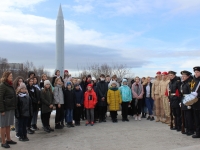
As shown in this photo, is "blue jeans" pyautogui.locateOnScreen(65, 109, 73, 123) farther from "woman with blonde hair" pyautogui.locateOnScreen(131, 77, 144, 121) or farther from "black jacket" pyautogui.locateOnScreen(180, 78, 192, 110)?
"black jacket" pyautogui.locateOnScreen(180, 78, 192, 110)

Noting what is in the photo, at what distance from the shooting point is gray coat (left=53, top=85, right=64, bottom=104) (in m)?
8.51

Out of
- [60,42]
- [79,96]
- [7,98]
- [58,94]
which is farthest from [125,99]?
[60,42]

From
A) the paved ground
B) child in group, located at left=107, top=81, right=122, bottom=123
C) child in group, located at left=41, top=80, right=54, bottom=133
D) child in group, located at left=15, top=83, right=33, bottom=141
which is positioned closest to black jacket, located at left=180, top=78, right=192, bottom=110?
the paved ground

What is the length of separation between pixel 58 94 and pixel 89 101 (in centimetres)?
149

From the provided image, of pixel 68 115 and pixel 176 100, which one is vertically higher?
pixel 176 100

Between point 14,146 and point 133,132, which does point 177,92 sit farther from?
point 14,146

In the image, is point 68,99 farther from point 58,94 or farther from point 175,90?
point 175,90

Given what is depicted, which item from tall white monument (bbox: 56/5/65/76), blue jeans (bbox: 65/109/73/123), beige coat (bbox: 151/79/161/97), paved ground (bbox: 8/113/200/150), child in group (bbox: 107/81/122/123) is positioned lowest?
paved ground (bbox: 8/113/200/150)

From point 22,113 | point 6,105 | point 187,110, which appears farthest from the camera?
point 187,110

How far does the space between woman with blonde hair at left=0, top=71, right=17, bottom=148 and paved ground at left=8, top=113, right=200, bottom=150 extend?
1.48ft

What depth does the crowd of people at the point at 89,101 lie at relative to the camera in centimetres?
659

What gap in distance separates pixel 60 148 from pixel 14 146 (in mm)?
1341

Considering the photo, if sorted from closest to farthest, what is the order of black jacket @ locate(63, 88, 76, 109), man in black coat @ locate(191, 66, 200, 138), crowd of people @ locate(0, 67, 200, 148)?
crowd of people @ locate(0, 67, 200, 148)
man in black coat @ locate(191, 66, 200, 138)
black jacket @ locate(63, 88, 76, 109)

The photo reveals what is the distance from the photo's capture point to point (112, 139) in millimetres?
6918
